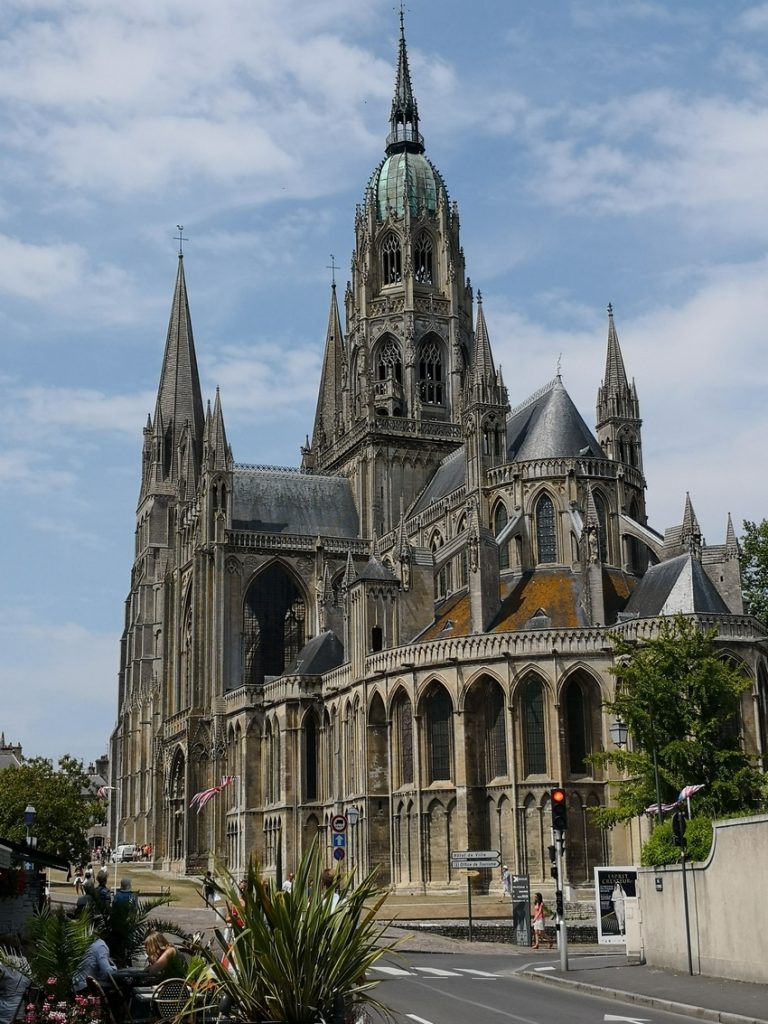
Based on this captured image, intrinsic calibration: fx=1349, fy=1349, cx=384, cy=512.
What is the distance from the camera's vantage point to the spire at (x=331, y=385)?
296 ft

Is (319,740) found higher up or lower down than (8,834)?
higher up

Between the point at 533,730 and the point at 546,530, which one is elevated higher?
the point at 546,530

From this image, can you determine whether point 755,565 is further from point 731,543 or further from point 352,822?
point 352,822

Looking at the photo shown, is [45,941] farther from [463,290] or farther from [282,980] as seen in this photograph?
[463,290]

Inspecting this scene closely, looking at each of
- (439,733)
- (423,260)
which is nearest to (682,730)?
(439,733)

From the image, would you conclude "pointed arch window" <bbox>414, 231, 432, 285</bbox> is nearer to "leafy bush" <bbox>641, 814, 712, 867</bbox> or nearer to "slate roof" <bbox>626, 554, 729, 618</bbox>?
"slate roof" <bbox>626, 554, 729, 618</bbox>

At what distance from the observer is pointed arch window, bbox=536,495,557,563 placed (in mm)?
57844

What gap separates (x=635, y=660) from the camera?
39.7 metres

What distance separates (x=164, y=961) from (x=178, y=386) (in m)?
91.5

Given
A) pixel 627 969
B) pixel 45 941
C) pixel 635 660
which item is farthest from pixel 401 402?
pixel 45 941

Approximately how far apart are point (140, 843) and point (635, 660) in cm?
5615

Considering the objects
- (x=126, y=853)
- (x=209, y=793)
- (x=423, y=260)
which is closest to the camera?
(x=209, y=793)

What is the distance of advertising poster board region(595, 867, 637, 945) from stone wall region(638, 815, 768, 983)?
5211mm

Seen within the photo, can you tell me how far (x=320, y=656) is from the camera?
2574 inches
